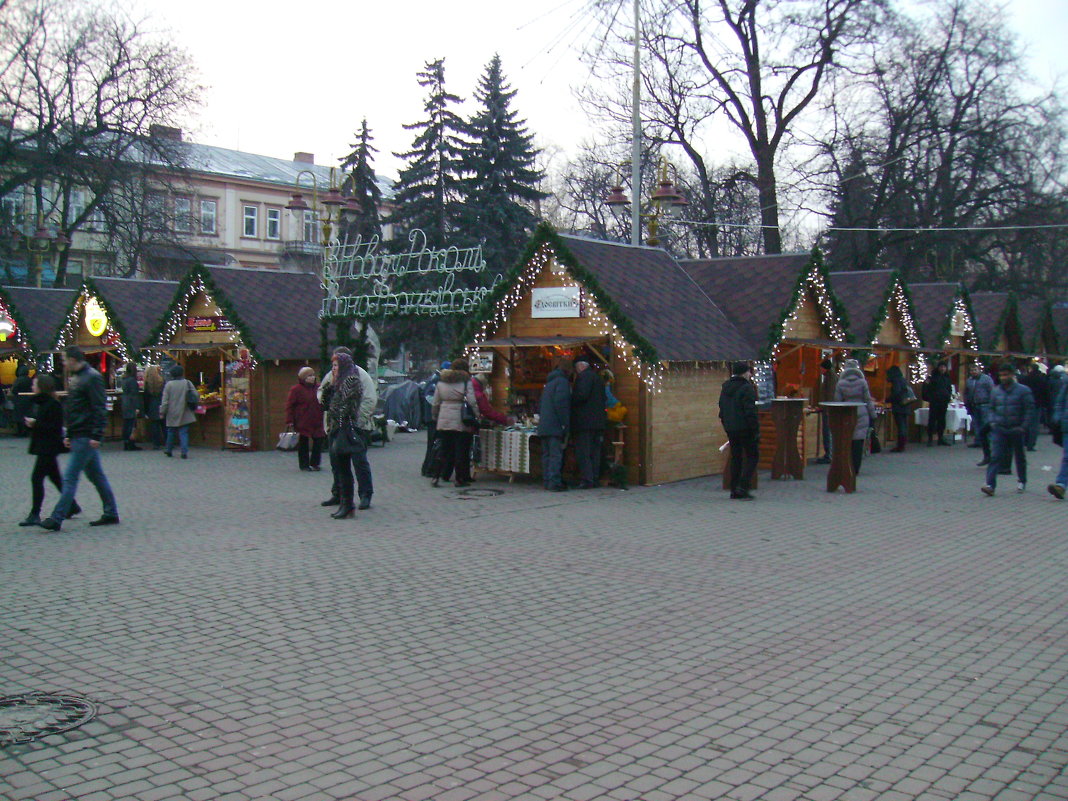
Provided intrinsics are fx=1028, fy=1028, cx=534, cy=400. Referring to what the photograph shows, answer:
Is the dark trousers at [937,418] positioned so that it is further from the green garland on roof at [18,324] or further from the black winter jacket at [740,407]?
the green garland on roof at [18,324]

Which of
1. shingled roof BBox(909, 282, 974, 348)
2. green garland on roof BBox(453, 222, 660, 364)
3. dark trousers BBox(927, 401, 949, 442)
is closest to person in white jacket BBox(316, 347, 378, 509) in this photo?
green garland on roof BBox(453, 222, 660, 364)

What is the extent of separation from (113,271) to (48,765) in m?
35.4

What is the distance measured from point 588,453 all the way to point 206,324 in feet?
Answer: 36.6

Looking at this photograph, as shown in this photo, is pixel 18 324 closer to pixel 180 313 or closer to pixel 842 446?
pixel 180 313

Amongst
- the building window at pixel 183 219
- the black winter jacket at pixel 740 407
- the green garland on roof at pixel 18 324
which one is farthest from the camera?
the building window at pixel 183 219

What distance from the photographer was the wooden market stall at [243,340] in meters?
20.9

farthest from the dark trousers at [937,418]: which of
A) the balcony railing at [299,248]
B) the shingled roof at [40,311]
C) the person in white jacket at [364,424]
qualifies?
the balcony railing at [299,248]

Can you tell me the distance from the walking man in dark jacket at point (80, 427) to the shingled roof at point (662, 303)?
7086mm

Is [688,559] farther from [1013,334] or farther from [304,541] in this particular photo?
[1013,334]

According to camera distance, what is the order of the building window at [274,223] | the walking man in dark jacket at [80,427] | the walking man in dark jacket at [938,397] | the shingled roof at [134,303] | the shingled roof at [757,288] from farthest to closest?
the building window at [274,223] → the shingled roof at [134,303] → the walking man in dark jacket at [938,397] → the shingled roof at [757,288] → the walking man in dark jacket at [80,427]

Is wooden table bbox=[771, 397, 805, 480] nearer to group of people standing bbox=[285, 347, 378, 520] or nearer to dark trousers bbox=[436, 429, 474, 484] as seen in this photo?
dark trousers bbox=[436, 429, 474, 484]

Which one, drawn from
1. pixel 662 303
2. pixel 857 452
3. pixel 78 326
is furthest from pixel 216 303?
pixel 857 452

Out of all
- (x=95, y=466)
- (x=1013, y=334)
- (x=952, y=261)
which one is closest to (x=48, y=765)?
(x=95, y=466)

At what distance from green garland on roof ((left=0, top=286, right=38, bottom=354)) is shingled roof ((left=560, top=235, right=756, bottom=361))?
57.3ft
